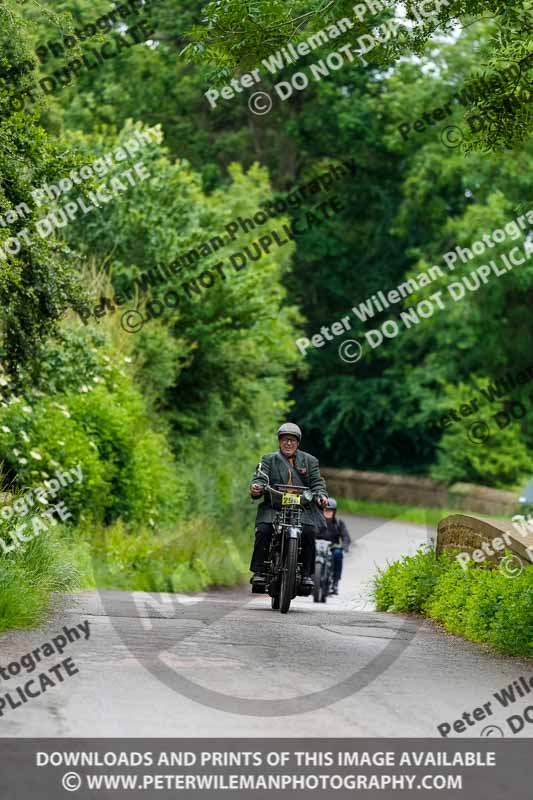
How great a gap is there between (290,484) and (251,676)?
4.98m

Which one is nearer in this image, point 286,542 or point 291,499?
point 286,542

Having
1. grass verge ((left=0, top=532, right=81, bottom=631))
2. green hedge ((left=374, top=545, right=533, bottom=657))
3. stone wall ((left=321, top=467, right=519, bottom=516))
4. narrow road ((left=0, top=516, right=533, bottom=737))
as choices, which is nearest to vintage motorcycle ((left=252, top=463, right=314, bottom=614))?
narrow road ((left=0, top=516, right=533, bottom=737))

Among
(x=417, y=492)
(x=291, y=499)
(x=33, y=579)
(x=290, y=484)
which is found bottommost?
(x=417, y=492)

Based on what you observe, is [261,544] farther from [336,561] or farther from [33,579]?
[336,561]

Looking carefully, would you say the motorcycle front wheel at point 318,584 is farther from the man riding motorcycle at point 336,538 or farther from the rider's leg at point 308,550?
the rider's leg at point 308,550

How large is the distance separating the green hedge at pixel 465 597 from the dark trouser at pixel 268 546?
1377mm

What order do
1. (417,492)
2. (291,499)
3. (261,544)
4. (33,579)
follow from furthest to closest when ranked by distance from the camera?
(417,492) → (261,544) → (291,499) → (33,579)

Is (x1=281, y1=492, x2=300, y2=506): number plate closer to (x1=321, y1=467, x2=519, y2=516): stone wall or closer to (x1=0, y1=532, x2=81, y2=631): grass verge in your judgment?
(x1=0, y1=532, x2=81, y2=631): grass verge

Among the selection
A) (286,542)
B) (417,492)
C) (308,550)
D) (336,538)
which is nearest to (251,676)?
(286,542)

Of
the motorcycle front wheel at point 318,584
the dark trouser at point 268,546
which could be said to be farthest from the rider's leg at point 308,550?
the motorcycle front wheel at point 318,584

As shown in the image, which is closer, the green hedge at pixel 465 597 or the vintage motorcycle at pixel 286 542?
the green hedge at pixel 465 597

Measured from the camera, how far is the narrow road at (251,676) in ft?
24.5

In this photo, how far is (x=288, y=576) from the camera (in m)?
13.5

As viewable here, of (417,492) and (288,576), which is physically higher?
(288,576)
